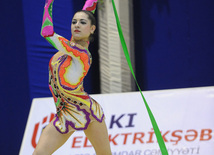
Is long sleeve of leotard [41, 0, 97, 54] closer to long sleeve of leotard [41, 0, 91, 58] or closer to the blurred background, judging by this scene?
long sleeve of leotard [41, 0, 91, 58]

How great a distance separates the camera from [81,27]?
120 inches

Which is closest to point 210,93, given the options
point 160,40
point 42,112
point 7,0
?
point 160,40

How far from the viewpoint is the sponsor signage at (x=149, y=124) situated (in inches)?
165

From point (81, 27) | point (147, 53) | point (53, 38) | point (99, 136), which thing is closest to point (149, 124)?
point (147, 53)

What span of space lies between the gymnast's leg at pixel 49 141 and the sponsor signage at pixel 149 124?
1267 millimetres

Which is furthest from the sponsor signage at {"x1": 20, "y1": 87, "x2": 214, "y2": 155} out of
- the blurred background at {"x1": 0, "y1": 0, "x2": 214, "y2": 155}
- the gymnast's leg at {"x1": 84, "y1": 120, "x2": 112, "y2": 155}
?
the gymnast's leg at {"x1": 84, "y1": 120, "x2": 112, "y2": 155}

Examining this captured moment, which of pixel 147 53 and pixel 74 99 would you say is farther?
pixel 147 53

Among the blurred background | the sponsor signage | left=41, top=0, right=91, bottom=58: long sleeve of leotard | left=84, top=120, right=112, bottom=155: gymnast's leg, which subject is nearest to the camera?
left=41, top=0, right=91, bottom=58: long sleeve of leotard

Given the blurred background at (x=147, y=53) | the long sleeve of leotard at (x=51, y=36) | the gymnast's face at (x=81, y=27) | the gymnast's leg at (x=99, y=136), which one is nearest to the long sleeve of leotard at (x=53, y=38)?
the long sleeve of leotard at (x=51, y=36)

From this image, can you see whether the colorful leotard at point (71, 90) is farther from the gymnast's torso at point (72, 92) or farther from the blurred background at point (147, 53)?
the blurred background at point (147, 53)

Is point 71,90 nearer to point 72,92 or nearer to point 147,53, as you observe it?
point 72,92

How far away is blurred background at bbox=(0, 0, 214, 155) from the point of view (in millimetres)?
5148

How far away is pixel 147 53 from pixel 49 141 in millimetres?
2651

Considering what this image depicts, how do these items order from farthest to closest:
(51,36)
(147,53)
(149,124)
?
(147,53), (149,124), (51,36)
